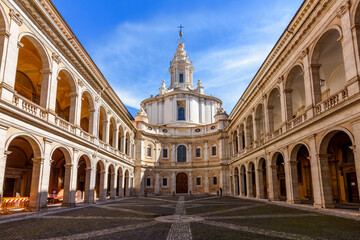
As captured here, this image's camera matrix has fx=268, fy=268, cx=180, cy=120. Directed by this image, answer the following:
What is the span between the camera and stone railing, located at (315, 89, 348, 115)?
44.0 ft

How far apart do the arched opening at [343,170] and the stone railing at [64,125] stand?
19.4m

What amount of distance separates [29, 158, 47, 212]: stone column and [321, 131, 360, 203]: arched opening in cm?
2027

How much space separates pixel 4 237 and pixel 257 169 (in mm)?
22344

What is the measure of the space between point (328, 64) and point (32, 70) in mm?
22819

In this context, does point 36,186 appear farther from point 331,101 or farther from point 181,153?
point 181,153

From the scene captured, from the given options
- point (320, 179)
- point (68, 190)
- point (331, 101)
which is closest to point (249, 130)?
point (320, 179)

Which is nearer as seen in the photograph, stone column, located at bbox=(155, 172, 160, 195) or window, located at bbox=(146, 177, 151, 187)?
window, located at bbox=(146, 177, 151, 187)

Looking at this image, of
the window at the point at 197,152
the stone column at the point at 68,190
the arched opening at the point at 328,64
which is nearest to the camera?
the arched opening at the point at 328,64

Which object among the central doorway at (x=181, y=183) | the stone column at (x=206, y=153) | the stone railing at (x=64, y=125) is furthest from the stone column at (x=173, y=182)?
the stone railing at (x=64, y=125)

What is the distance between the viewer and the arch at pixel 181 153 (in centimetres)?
4503

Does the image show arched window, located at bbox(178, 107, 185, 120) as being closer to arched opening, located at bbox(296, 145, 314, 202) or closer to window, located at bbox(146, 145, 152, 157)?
window, located at bbox(146, 145, 152, 157)

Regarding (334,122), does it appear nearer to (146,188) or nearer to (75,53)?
(75,53)

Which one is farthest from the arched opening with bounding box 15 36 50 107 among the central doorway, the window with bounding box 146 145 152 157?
the central doorway

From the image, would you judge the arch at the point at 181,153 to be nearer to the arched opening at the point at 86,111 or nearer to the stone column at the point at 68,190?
the arched opening at the point at 86,111
